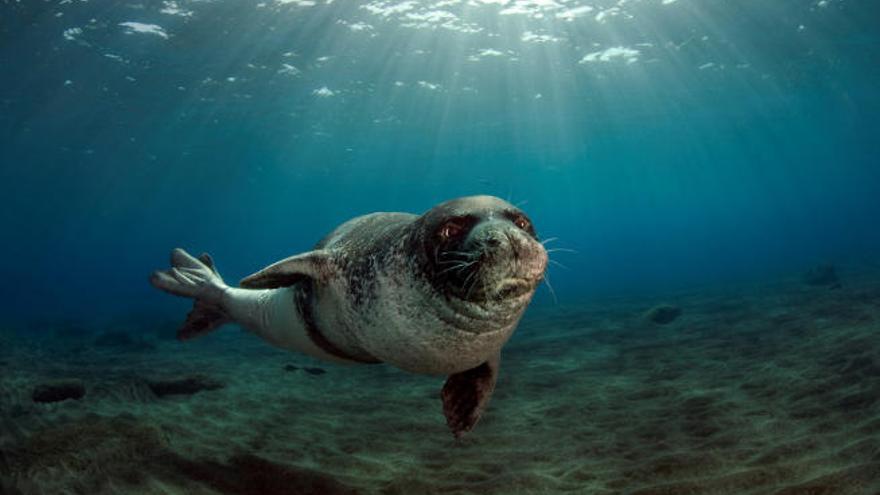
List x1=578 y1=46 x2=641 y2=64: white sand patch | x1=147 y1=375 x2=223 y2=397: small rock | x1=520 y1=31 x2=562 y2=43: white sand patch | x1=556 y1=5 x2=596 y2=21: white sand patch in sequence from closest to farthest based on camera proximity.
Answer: x1=147 y1=375 x2=223 y2=397: small rock
x1=556 y1=5 x2=596 y2=21: white sand patch
x1=520 y1=31 x2=562 y2=43: white sand patch
x1=578 y1=46 x2=641 y2=64: white sand patch

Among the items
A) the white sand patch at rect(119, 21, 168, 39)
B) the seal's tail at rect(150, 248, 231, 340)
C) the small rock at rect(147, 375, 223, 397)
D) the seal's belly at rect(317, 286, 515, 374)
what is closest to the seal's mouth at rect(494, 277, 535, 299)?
the seal's belly at rect(317, 286, 515, 374)

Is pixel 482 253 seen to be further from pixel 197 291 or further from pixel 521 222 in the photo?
pixel 197 291

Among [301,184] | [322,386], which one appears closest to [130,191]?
[301,184]

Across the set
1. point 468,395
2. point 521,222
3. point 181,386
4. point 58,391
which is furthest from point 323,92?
point 521,222

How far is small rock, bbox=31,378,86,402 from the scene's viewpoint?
23.7ft

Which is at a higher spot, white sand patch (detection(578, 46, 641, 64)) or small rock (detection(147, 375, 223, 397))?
white sand patch (detection(578, 46, 641, 64))

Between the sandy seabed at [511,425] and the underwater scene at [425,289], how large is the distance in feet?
0.16

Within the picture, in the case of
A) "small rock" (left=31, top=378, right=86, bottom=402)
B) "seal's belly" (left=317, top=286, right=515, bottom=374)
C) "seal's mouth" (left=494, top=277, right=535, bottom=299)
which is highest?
"seal's mouth" (left=494, top=277, right=535, bottom=299)

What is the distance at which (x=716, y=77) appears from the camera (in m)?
30.0

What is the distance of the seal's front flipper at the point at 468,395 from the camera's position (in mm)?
3420

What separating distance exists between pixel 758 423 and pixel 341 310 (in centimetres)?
460

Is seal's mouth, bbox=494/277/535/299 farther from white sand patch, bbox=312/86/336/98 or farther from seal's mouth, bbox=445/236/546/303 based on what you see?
white sand patch, bbox=312/86/336/98

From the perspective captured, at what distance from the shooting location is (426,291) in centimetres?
265

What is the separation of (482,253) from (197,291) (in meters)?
3.94
